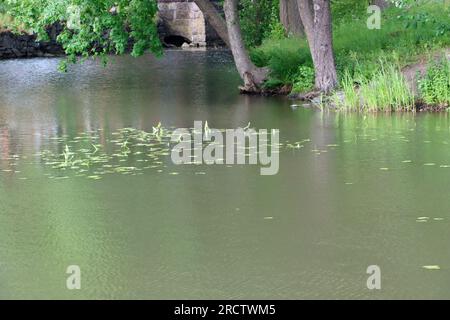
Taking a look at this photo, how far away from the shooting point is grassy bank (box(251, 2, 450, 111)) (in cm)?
1803

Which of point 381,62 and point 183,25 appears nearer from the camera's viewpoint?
point 381,62

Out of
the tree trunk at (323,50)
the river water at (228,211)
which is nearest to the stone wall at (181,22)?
the tree trunk at (323,50)

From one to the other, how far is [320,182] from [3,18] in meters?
29.6

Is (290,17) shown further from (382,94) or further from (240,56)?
(382,94)

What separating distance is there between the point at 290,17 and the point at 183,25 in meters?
14.3

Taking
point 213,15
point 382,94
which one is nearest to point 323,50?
point 382,94

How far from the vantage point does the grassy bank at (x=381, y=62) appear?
59.2 ft

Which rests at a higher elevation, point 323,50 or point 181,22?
point 181,22

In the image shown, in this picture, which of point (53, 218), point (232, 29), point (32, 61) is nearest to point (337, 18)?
point (232, 29)

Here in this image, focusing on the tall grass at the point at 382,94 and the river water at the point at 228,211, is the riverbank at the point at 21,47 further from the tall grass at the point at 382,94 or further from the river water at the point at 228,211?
the tall grass at the point at 382,94

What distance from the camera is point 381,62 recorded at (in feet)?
59.9

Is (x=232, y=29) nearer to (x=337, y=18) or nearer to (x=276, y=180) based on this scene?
(x=337, y=18)

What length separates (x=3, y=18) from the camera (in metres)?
39.8

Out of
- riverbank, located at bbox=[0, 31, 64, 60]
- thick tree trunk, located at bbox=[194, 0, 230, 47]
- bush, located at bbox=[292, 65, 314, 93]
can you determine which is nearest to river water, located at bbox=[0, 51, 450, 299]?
bush, located at bbox=[292, 65, 314, 93]
